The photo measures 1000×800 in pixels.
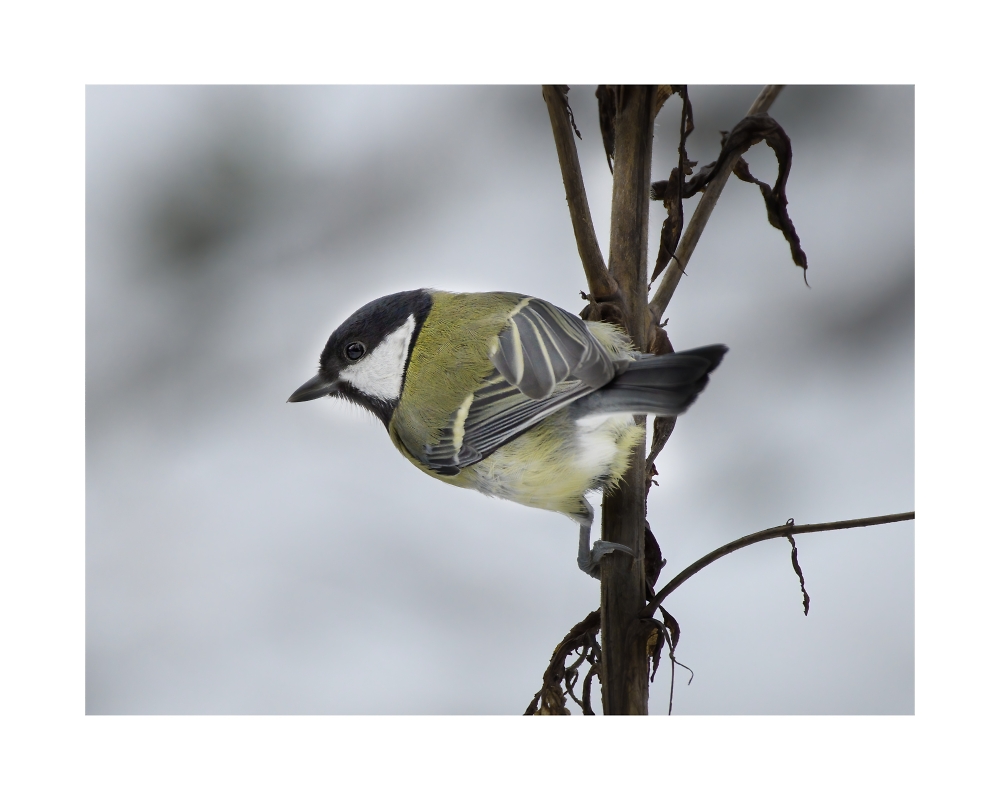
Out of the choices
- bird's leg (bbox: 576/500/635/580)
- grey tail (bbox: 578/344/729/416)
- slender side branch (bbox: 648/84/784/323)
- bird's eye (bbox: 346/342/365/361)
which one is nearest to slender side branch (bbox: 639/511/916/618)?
bird's leg (bbox: 576/500/635/580)

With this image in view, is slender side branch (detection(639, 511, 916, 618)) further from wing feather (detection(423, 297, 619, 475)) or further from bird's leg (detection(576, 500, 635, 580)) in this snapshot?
wing feather (detection(423, 297, 619, 475))

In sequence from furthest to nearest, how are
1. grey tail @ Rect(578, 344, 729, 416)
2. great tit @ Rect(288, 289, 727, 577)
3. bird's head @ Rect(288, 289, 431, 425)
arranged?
bird's head @ Rect(288, 289, 431, 425) → great tit @ Rect(288, 289, 727, 577) → grey tail @ Rect(578, 344, 729, 416)

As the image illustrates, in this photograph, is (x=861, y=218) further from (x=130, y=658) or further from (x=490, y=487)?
(x=130, y=658)

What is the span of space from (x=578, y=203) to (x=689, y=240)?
160 mm

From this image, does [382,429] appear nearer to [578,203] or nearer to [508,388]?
[508,388]

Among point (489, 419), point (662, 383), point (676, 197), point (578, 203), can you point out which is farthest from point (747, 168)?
point (489, 419)

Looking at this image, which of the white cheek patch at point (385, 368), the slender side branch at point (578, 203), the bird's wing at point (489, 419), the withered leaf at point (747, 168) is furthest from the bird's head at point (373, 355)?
the withered leaf at point (747, 168)

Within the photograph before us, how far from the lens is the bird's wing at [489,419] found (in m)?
1.06

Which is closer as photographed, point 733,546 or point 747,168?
point 733,546

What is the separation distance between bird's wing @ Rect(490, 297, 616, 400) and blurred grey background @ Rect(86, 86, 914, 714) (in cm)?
7

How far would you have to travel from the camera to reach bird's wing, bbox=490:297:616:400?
103cm

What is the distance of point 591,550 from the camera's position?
3.57 feet

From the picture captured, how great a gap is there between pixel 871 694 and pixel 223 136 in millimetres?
1277
